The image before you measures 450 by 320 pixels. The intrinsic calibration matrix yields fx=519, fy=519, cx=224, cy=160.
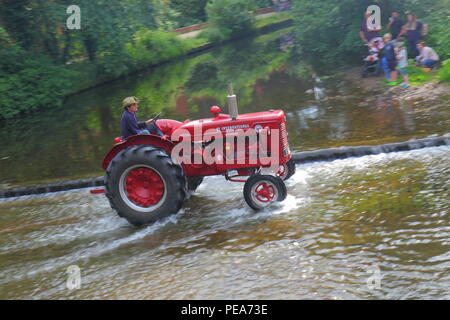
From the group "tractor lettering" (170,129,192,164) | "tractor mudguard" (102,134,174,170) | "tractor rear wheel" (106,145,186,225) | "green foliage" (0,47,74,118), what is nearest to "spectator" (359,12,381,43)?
"tractor lettering" (170,129,192,164)

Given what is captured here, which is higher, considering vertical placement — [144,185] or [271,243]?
[144,185]

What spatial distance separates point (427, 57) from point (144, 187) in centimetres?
862

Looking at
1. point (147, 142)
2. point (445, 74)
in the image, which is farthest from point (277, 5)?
point (147, 142)

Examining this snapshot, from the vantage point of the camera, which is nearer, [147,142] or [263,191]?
[263,191]

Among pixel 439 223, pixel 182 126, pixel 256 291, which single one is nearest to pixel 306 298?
pixel 256 291

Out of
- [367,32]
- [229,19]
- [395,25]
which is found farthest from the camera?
[229,19]

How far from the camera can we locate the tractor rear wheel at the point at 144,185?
6.72 meters

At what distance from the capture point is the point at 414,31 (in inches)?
540

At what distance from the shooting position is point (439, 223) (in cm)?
555

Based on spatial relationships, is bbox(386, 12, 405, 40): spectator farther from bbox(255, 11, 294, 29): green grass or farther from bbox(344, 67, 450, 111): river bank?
bbox(255, 11, 294, 29): green grass

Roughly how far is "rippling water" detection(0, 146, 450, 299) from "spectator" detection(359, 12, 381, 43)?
801 cm

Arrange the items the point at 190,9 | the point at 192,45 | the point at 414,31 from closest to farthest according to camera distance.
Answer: the point at 414,31 < the point at 192,45 < the point at 190,9

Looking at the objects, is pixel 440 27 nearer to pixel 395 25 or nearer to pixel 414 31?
pixel 414 31

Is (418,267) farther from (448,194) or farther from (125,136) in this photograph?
(125,136)
